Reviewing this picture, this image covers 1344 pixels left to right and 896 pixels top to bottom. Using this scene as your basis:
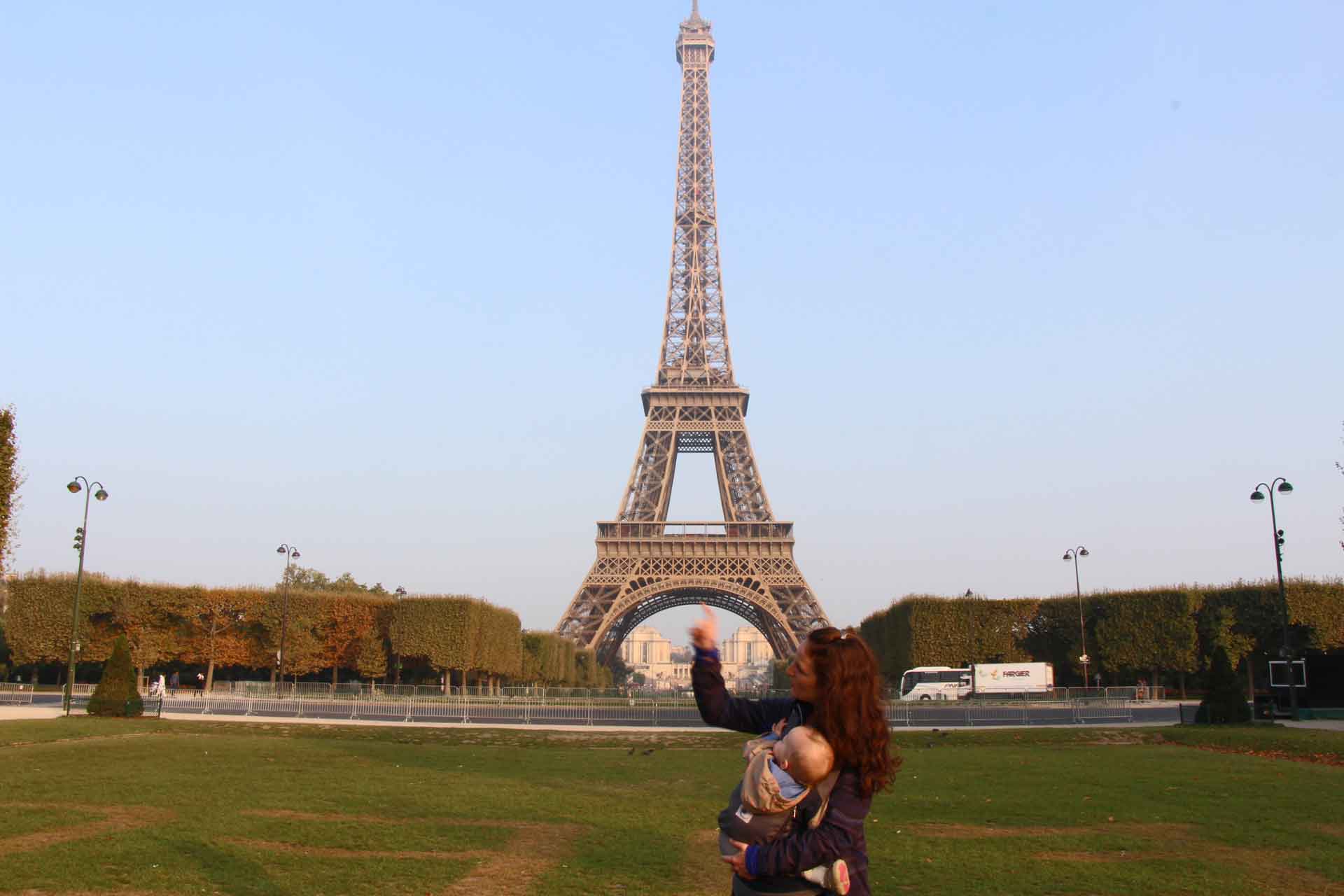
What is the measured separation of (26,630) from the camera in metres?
56.0

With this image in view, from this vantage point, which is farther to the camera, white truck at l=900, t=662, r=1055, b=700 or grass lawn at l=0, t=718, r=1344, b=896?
white truck at l=900, t=662, r=1055, b=700

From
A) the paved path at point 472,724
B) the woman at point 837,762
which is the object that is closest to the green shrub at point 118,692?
the paved path at point 472,724

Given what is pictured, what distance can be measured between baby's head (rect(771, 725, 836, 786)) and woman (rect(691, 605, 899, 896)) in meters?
0.11

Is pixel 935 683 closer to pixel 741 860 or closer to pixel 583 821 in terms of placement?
pixel 583 821

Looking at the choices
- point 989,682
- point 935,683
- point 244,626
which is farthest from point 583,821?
point 244,626

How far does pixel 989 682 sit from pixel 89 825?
49.7 m

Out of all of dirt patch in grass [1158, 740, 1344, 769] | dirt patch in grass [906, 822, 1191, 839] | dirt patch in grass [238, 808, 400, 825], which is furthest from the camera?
dirt patch in grass [1158, 740, 1344, 769]

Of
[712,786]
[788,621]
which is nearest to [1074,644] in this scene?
[788,621]

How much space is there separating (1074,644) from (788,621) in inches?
746

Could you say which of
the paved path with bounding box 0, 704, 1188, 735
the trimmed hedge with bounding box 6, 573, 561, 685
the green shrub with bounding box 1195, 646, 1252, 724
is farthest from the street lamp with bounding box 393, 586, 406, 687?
the green shrub with bounding box 1195, 646, 1252, 724

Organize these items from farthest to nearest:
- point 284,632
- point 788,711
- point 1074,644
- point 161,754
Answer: point 1074,644
point 284,632
point 161,754
point 788,711

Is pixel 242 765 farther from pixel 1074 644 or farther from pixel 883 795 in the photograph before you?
pixel 1074 644

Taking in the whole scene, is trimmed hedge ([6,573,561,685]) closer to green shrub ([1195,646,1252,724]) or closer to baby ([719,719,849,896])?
green shrub ([1195,646,1252,724])

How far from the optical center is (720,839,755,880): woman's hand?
14.8 ft
